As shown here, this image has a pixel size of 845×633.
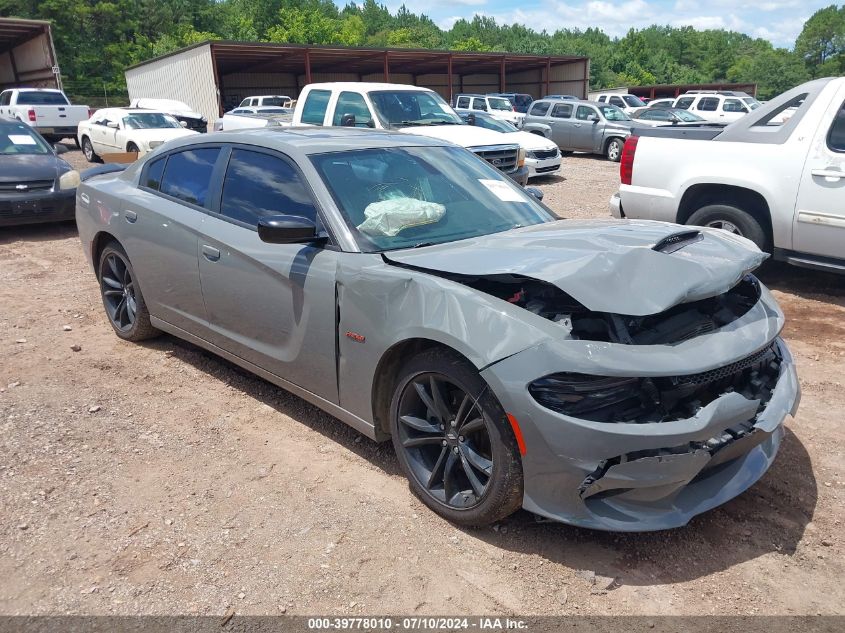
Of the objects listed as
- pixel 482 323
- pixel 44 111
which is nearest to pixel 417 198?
pixel 482 323

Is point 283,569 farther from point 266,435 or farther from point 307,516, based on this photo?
point 266,435

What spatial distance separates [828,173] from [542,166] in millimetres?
8985

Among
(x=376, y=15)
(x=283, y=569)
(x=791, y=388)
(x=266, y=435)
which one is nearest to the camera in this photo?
(x=283, y=569)

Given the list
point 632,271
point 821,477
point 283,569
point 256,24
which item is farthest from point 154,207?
point 256,24

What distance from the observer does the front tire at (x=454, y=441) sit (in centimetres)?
264

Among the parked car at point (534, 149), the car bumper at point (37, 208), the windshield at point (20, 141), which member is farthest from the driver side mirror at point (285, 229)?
the parked car at point (534, 149)

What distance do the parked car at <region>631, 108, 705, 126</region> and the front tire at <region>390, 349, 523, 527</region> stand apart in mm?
18856

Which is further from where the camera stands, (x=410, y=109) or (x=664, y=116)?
(x=664, y=116)

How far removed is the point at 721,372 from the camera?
265 centimetres

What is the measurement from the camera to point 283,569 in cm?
270

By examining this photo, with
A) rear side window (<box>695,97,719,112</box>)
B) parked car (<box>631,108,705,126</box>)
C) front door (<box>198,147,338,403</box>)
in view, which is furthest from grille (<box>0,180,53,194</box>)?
rear side window (<box>695,97,719,112</box>)

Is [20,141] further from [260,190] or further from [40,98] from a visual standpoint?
[40,98]

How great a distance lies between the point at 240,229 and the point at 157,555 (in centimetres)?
182

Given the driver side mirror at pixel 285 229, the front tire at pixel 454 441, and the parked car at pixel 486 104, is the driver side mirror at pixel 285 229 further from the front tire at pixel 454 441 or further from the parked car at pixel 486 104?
→ the parked car at pixel 486 104
